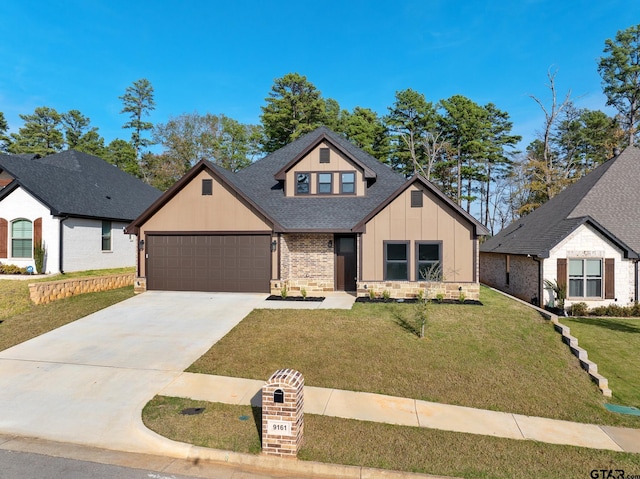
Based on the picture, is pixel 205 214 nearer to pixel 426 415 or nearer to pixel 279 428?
pixel 279 428

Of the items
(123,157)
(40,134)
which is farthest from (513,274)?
(40,134)

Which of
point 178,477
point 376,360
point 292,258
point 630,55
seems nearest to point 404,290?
point 292,258

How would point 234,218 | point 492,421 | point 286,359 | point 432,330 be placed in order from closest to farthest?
point 492,421, point 286,359, point 432,330, point 234,218

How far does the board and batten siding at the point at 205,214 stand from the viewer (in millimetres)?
15477

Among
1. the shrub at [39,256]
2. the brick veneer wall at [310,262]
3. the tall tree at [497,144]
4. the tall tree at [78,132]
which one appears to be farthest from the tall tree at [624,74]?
the tall tree at [78,132]

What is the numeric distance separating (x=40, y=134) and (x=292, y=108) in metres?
34.5

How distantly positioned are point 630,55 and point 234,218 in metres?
42.9

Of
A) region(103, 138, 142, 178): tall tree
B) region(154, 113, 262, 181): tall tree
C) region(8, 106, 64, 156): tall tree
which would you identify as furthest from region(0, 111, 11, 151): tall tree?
region(154, 113, 262, 181): tall tree

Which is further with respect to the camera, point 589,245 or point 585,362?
point 589,245

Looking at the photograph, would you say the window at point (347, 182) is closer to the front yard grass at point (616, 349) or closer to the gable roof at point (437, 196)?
the gable roof at point (437, 196)

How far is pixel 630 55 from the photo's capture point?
34906 millimetres

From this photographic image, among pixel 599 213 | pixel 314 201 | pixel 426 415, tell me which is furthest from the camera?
pixel 314 201

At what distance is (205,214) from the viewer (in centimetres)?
1573

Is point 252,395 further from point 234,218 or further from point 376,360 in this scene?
point 234,218
